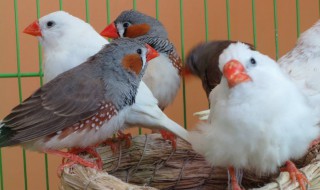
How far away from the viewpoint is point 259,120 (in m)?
1.35

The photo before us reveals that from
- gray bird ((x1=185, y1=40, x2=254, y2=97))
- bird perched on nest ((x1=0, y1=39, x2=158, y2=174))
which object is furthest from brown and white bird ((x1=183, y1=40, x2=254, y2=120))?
bird perched on nest ((x1=0, y1=39, x2=158, y2=174))

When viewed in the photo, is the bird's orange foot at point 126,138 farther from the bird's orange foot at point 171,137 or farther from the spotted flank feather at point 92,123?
the spotted flank feather at point 92,123

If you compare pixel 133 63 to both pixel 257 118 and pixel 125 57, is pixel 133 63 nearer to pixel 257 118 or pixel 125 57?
pixel 125 57

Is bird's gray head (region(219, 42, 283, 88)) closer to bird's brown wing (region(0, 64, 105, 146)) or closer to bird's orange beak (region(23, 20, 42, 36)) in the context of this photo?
bird's brown wing (region(0, 64, 105, 146))

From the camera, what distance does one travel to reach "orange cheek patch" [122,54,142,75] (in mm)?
1708

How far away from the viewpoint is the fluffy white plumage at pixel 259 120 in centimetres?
135

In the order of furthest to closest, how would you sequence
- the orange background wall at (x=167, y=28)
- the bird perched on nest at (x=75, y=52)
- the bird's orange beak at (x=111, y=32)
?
1. the orange background wall at (x=167, y=28)
2. the bird's orange beak at (x=111, y=32)
3. the bird perched on nest at (x=75, y=52)

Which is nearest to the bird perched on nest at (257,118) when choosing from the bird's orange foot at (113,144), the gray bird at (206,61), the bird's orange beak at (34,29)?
the bird's orange foot at (113,144)

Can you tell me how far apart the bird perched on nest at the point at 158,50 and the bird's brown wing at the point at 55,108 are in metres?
0.41

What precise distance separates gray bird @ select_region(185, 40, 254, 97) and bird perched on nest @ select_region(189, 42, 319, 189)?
666mm

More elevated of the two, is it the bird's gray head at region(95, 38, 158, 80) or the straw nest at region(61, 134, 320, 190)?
the bird's gray head at region(95, 38, 158, 80)

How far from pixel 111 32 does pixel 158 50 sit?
21 centimetres

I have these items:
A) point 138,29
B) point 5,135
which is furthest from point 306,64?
point 5,135

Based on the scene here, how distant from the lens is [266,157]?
1.40m
